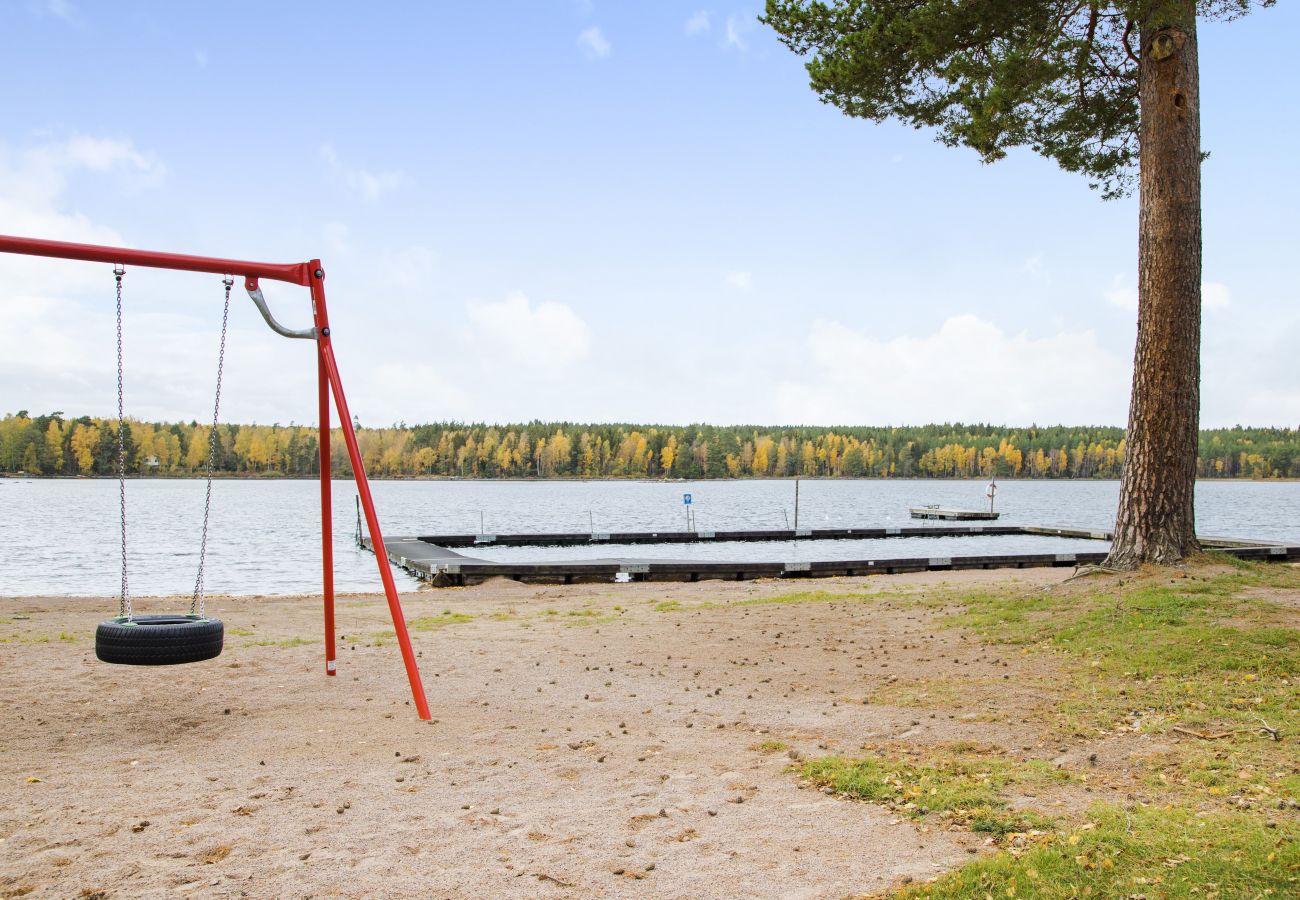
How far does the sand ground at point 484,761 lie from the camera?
4242 millimetres

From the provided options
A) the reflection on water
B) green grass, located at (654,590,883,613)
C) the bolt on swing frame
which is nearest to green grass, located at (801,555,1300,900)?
green grass, located at (654,590,883,613)

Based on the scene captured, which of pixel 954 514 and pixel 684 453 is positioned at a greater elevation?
pixel 684 453

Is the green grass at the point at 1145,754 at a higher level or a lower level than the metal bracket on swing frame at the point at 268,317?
lower

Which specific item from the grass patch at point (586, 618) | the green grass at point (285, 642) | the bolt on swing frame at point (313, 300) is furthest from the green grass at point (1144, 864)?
the green grass at point (285, 642)

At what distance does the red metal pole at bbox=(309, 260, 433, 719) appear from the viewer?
23.4 ft

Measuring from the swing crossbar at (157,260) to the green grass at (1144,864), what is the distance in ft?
21.8

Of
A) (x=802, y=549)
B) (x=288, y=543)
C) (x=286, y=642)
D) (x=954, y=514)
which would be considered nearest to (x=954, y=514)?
(x=954, y=514)

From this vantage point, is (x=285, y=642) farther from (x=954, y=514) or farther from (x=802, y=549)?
(x=954, y=514)

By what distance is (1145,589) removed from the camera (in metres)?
9.81

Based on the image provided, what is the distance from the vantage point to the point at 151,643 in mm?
6891

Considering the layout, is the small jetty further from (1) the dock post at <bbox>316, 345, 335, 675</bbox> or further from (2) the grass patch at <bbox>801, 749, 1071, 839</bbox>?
(2) the grass patch at <bbox>801, 749, 1071, 839</bbox>

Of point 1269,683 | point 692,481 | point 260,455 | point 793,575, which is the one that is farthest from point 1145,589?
point 692,481

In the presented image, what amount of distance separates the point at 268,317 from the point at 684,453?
5879 inches

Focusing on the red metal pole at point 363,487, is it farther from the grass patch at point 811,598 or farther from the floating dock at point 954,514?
the floating dock at point 954,514
